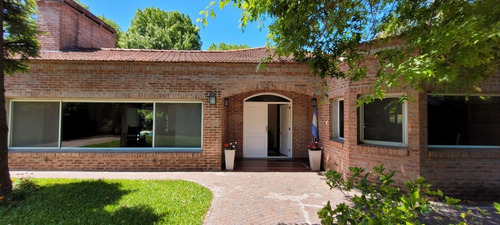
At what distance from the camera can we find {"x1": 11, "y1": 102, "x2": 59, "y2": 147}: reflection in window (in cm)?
733

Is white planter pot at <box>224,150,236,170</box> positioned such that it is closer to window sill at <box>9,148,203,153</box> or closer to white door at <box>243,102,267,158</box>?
window sill at <box>9,148,203,153</box>

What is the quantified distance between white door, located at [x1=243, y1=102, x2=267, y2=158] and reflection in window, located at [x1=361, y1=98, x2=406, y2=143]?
4131 mm

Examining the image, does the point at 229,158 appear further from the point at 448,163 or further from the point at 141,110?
the point at 448,163

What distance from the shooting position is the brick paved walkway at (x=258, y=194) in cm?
406

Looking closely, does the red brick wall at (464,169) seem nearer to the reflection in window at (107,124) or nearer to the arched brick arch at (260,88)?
the arched brick arch at (260,88)

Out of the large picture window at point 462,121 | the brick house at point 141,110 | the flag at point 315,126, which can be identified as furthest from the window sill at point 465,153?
the flag at point 315,126

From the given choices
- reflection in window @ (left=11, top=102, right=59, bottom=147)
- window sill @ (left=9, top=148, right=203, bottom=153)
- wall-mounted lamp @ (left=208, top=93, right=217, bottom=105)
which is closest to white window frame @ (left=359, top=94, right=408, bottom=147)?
wall-mounted lamp @ (left=208, top=93, right=217, bottom=105)

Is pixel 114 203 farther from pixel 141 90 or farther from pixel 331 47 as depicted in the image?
pixel 331 47

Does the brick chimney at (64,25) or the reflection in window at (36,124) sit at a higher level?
the brick chimney at (64,25)

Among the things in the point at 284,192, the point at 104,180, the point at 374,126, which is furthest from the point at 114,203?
the point at 374,126

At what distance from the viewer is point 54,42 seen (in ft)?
27.9

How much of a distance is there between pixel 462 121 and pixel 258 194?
5.31m

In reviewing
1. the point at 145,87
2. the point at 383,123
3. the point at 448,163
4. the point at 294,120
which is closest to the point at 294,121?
the point at 294,120

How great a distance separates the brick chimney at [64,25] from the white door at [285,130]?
949cm
